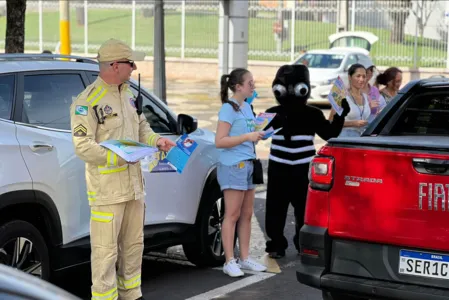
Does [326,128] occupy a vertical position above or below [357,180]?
above

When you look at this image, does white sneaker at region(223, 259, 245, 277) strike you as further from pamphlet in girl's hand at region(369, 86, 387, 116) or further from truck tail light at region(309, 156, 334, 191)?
pamphlet in girl's hand at region(369, 86, 387, 116)

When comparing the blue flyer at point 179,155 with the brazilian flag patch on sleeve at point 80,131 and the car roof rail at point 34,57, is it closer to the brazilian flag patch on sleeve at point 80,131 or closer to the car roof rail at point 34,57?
the brazilian flag patch on sleeve at point 80,131

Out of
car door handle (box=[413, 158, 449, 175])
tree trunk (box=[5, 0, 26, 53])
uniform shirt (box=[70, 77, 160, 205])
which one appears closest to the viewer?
car door handle (box=[413, 158, 449, 175])

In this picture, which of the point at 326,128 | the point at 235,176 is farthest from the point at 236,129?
the point at 326,128

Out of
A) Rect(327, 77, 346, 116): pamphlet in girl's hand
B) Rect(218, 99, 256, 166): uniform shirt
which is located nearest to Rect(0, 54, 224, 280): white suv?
Rect(218, 99, 256, 166): uniform shirt

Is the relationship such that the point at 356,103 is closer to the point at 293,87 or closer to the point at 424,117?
the point at 293,87

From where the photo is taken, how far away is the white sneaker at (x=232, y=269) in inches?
290

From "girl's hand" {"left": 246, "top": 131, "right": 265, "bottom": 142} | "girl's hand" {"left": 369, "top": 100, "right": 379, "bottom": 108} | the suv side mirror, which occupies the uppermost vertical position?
"girl's hand" {"left": 369, "top": 100, "right": 379, "bottom": 108}

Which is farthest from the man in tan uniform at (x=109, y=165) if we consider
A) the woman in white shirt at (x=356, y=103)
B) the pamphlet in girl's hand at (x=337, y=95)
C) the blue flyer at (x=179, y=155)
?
the woman in white shirt at (x=356, y=103)

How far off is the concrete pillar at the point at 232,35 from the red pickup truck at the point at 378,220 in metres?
18.3

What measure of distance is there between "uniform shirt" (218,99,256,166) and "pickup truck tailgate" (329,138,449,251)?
191 centimetres

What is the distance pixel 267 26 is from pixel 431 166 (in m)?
28.2

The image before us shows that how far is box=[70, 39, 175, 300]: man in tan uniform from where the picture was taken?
5.65m

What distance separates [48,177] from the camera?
19.2 ft
